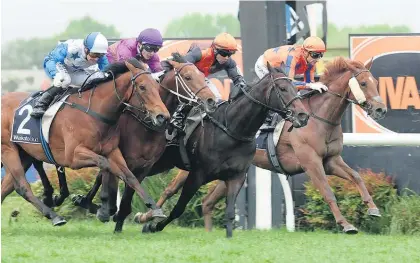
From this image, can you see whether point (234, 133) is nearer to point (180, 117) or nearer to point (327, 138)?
point (180, 117)

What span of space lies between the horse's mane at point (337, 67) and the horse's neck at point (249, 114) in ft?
4.17

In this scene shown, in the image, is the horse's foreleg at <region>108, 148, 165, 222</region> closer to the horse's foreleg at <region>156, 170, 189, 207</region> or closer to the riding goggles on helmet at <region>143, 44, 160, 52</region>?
the riding goggles on helmet at <region>143, 44, 160, 52</region>

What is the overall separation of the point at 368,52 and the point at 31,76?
1552 centimetres

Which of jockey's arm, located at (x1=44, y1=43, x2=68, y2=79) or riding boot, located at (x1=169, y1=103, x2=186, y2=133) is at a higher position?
jockey's arm, located at (x1=44, y1=43, x2=68, y2=79)

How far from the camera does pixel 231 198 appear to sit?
29.8ft

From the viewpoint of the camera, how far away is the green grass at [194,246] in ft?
24.3

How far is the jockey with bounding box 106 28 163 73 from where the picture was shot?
9.22 meters

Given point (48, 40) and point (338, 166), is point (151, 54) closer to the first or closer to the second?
point (338, 166)

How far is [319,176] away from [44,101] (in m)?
2.52

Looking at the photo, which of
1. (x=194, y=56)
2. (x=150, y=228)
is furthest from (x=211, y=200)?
(x=194, y=56)

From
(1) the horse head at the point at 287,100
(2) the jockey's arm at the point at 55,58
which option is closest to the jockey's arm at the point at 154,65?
(2) the jockey's arm at the point at 55,58

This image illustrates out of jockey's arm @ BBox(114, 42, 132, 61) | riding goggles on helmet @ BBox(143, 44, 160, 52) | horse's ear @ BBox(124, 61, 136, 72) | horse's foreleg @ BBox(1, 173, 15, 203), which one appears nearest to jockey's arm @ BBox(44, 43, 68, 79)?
jockey's arm @ BBox(114, 42, 132, 61)

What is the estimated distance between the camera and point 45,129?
371 inches

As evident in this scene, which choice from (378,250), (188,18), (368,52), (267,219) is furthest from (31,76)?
(378,250)
